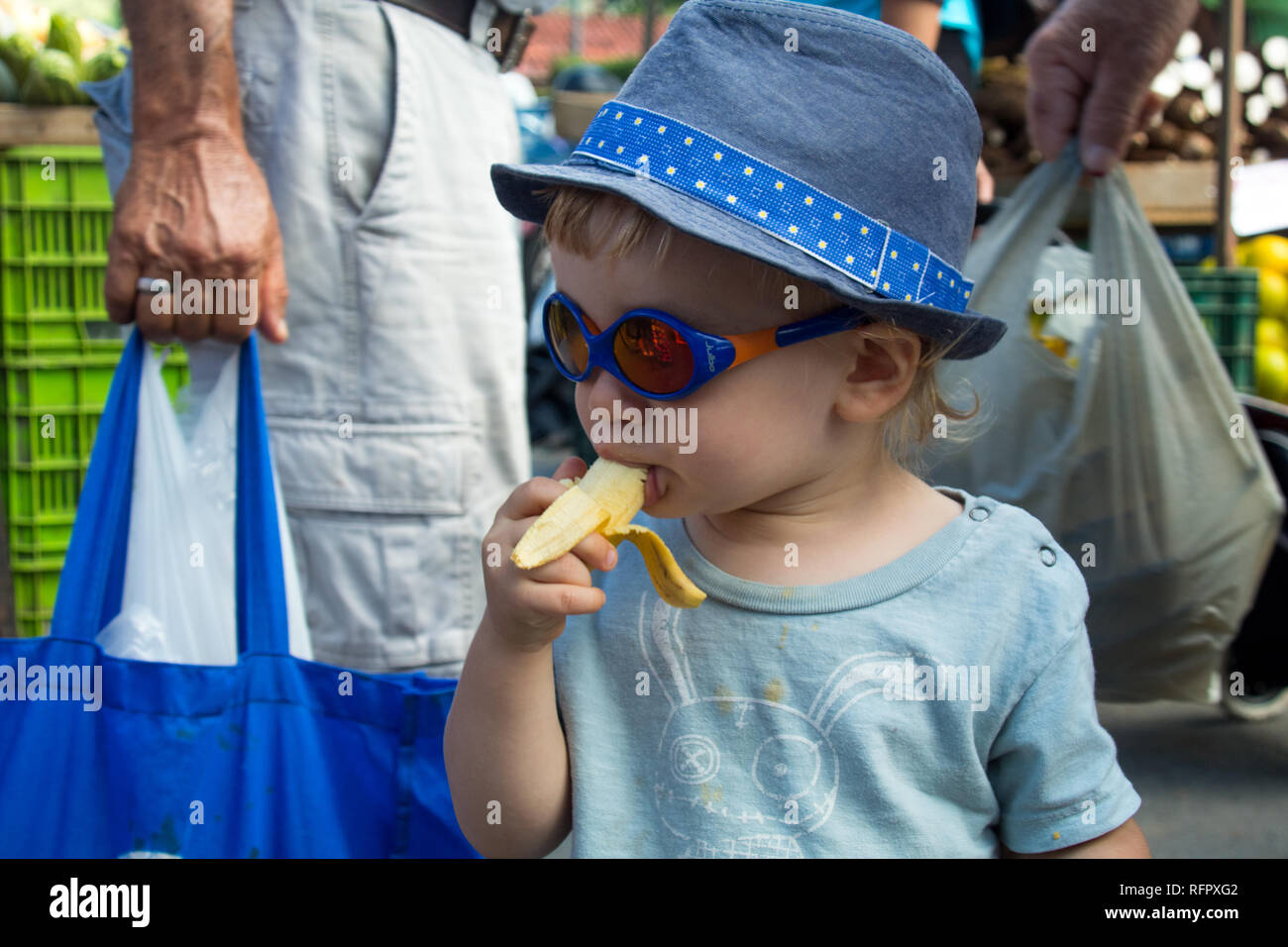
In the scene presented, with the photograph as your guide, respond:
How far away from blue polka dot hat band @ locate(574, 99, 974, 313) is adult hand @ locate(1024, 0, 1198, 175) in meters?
1.08

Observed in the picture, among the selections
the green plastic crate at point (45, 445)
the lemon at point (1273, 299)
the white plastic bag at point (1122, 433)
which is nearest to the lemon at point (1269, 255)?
the lemon at point (1273, 299)

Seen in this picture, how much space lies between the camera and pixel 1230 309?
320 centimetres

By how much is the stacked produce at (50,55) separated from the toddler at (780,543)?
8.07 ft

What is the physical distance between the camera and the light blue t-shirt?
1.25 metres

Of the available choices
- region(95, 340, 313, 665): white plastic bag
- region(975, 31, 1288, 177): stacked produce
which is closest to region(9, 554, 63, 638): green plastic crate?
region(95, 340, 313, 665): white plastic bag

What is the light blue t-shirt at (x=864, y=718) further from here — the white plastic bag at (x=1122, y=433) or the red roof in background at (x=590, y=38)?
the red roof in background at (x=590, y=38)

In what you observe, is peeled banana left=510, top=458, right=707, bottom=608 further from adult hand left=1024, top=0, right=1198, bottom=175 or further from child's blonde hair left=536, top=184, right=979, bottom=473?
adult hand left=1024, top=0, right=1198, bottom=175

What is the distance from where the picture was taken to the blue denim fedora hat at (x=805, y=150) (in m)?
1.17

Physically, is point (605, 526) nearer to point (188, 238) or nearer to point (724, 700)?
point (724, 700)

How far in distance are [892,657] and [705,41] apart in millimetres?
675

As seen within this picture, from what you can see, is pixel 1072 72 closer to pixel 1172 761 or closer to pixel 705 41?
pixel 705 41

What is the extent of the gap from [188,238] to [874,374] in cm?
103

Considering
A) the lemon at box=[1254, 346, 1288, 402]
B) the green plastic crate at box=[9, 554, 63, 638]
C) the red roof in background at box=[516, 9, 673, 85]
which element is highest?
the red roof in background at box=[516, 9, 673, 85]
